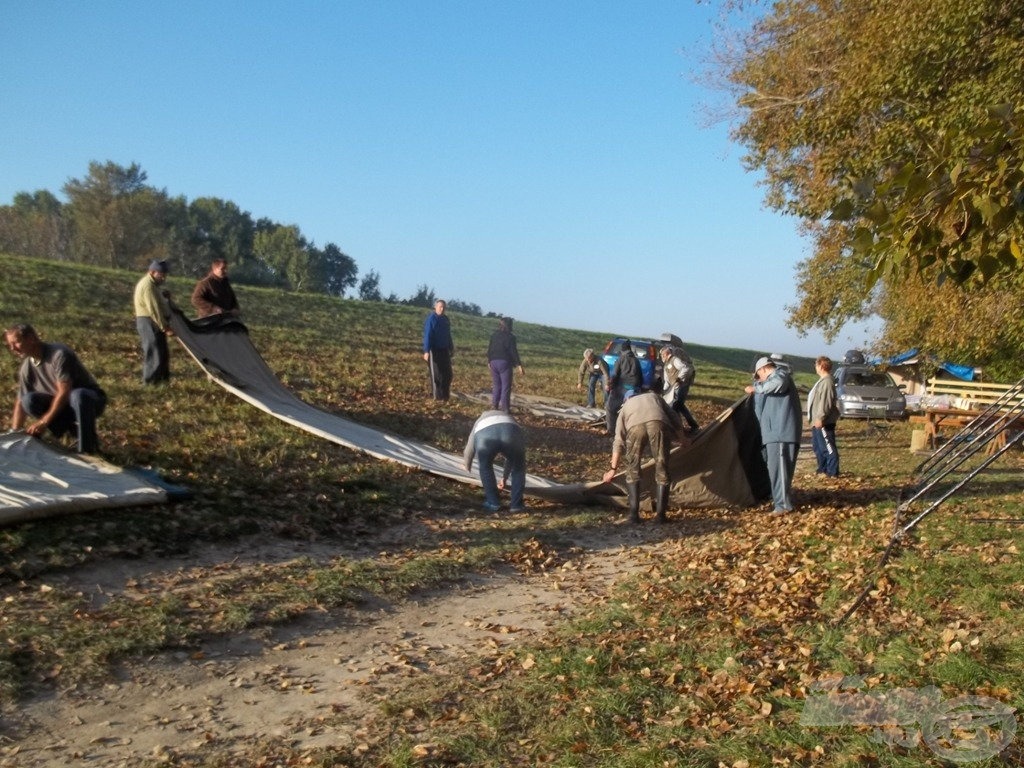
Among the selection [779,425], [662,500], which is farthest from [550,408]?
[779,425]

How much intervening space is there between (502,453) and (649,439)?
5.44 feet

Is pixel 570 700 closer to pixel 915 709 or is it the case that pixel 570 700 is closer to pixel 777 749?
pixel 777 749

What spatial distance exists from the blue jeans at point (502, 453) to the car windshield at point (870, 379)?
20755 millimetres

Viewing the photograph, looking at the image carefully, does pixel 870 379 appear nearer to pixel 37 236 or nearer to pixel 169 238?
pixel 169 238

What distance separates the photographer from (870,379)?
28.5m

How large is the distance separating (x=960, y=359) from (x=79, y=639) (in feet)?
87.5

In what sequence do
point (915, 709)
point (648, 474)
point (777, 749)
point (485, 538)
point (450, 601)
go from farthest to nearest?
point (648, 474), point (485, 538), point (450, 601), point (915, 709), point (777, 749)

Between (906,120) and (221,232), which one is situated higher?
(221,232)

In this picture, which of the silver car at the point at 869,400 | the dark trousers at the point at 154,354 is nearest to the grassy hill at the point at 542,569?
the dark trousers at the point at 154,354

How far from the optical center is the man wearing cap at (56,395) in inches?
329

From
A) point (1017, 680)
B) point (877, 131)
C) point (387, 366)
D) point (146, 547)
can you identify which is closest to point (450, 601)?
point (146, 547)

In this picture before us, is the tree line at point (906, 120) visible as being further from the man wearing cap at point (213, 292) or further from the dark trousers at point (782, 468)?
the man wearing cap at point (213, 292)

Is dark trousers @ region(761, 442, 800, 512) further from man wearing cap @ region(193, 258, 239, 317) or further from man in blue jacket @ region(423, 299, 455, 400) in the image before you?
man wearing cap @ region(193, 258, 239, 317)

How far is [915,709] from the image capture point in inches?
181
